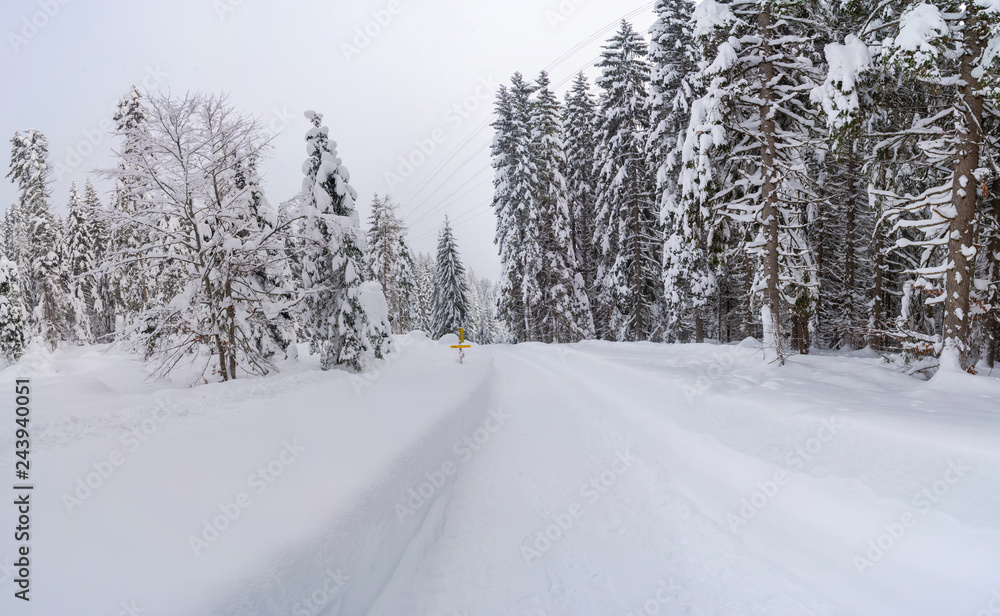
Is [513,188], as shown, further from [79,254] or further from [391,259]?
[79,254]

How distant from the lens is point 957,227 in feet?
24.0

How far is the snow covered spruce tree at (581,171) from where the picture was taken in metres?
30.1

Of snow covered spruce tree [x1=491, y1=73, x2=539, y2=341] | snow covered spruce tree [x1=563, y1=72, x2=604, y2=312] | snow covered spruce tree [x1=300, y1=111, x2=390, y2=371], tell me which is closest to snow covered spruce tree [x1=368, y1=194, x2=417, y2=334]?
snow covered spruce tree [x1=491, y1=73, x2=539, y2=341]

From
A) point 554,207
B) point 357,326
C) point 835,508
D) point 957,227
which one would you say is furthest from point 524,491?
point 554,207

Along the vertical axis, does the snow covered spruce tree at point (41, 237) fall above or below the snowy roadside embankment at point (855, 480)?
above

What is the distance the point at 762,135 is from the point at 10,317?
32.6 metres

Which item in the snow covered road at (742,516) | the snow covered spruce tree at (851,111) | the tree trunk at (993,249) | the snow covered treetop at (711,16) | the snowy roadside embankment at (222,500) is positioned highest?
the snow covered treetop at (711,16)

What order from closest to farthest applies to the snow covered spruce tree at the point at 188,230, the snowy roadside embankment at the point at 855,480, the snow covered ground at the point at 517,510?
1. the snow covered ground at the point at 517,510
2. the snowy roadside embankment at the point at 855,480
3. the snow covered spruce tree at the point at 188,230

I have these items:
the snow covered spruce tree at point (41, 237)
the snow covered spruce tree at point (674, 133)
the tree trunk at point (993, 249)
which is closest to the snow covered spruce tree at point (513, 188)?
the snow covered spruce tree at point (674, 133)

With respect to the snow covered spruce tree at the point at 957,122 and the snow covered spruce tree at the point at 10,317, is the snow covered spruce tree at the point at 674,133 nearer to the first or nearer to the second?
the snow covered spruce tree at the point at 957,122

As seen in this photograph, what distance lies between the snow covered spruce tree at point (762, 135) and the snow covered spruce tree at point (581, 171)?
18.0 meters

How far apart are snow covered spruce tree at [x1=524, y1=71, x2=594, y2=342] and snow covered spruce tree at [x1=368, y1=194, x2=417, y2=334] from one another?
558 inches

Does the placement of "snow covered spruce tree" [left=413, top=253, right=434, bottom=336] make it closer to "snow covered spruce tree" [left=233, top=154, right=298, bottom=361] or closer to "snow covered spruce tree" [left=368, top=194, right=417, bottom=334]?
"snow covered spruce tree" [left=368, top=194, right=417, bottom=334]

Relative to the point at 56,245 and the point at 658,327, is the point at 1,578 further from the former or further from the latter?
the point at 56,245
